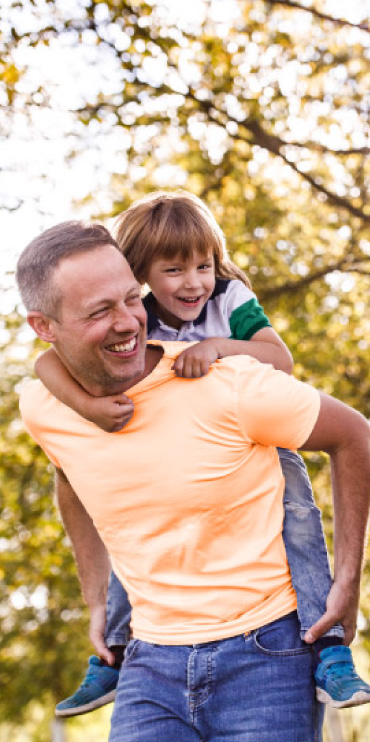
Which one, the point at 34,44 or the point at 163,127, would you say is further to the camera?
the point at 163,127

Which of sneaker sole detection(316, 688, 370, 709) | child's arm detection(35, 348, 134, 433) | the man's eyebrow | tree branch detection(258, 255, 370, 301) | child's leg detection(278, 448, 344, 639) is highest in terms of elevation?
the man's eyebrow

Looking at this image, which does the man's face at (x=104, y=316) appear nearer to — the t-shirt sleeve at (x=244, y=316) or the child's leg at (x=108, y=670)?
the t-shirt sleeve at (x=244, y=316)

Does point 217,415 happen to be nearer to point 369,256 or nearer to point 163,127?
point 163,127

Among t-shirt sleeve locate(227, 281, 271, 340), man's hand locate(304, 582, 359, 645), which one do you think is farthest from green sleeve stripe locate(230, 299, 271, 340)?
man's hand locate(304, 582, 359, 645)

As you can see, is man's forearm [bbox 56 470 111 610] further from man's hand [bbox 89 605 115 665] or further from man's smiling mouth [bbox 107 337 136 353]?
man's smiling mouth [bbox 107 337 136 353]

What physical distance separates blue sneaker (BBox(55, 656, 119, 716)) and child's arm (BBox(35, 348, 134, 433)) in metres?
0.97

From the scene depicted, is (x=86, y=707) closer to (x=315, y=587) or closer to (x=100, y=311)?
(x=315, y=587)

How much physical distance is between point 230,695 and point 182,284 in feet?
4.97

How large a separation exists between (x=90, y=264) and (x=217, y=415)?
59 cm

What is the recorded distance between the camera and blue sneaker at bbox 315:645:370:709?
7.33 ft

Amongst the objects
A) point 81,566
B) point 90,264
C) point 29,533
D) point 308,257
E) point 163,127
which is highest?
point 90,264

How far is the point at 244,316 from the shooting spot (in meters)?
3.09

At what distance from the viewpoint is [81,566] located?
3.04 metres

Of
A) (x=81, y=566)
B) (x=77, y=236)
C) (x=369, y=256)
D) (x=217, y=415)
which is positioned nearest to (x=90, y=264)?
(x=77, y=236)
